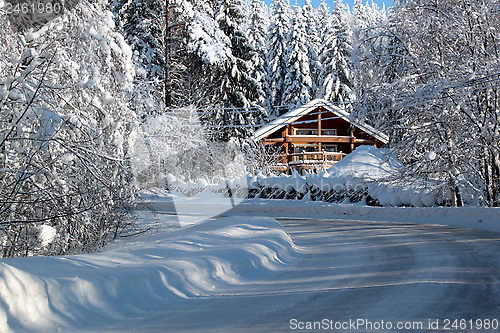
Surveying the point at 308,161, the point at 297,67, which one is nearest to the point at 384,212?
the point at 308,161

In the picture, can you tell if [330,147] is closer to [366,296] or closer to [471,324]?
[366,296]

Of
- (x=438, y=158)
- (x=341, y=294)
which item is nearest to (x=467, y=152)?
(x=438, y=158)

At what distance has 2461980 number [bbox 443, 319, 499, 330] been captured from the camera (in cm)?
461

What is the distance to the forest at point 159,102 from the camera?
24.0 ft

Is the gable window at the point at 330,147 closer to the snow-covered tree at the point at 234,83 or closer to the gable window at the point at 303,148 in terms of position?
the gable window at the point at 303,148

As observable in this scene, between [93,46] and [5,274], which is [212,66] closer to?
[93,46]

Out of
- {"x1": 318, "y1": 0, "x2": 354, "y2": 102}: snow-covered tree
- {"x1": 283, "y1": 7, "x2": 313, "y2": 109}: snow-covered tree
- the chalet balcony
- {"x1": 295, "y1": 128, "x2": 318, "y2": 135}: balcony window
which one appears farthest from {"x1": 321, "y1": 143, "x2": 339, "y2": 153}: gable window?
{"x1": 283, "y1": 7, "x2": 313, "y2": 109}: snow-covered tree

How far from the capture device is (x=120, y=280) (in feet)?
19.2

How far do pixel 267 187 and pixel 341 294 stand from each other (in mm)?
22234

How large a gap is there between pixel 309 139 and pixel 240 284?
114 feet

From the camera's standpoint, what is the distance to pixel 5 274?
4.83 meters

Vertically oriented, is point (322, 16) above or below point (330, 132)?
above

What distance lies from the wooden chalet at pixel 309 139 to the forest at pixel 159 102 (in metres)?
2.58

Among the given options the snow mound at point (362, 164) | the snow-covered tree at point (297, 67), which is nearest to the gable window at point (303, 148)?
the snow-covered tree at point (297, 67)
